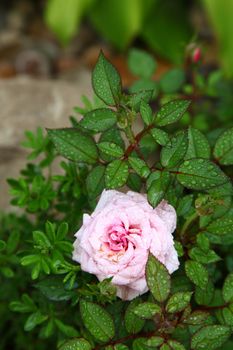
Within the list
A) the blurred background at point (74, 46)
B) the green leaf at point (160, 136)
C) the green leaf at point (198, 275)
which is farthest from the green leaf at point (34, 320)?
the blurred background at point (74, 46)

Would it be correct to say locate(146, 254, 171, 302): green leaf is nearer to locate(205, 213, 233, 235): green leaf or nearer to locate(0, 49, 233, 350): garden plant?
locate(0, 49, 233, 350): garden plant

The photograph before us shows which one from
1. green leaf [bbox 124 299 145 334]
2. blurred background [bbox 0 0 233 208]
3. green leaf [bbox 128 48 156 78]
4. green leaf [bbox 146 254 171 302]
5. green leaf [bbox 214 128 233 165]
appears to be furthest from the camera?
blurred background [bbox 0 0 233 208]

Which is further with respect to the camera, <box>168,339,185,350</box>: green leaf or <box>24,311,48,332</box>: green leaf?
<box>24,311,48,332</box>: green leaf

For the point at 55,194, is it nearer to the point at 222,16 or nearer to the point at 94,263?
the point at 94,263

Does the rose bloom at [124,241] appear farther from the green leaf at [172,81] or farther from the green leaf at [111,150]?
the green leaf at [172,81]

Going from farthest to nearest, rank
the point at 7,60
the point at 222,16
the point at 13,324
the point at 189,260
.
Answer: the point at 7,60, the point at 222,16, the point at 13,324, the point at 189,260

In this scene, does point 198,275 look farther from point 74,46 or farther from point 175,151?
point 74,46

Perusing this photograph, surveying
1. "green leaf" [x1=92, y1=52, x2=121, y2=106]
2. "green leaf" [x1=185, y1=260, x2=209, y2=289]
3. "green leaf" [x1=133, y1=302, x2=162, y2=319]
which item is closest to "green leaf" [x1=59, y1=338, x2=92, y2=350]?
"green leaf" [x1=133, y1=302, x2=162, y2=319]

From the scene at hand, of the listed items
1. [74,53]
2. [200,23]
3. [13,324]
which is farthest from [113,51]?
[13,324]
